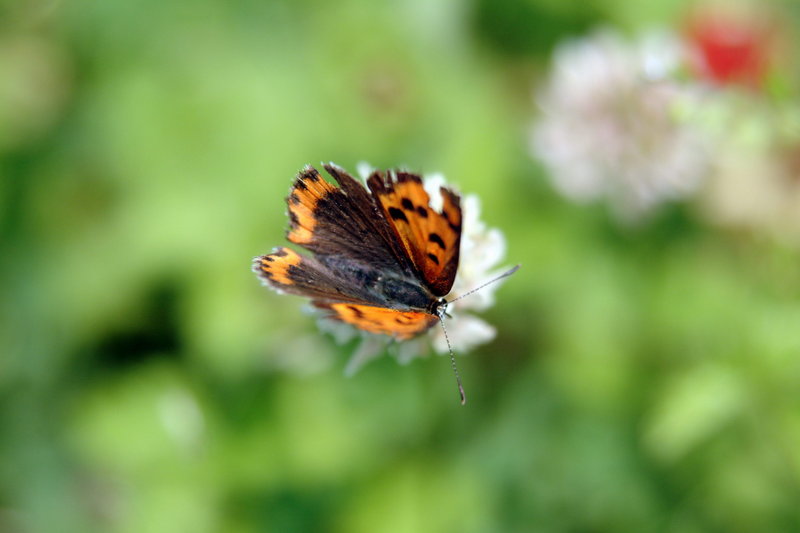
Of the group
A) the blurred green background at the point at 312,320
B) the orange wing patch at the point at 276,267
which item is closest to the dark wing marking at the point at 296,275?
the orange wing patch at the point at 276,267

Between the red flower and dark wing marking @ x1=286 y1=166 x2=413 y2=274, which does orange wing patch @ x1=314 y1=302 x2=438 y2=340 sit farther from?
the red flower

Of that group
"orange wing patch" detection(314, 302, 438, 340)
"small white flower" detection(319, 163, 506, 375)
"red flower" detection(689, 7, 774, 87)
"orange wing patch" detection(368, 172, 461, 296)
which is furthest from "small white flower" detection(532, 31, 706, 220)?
"orange wing patch" detection(314, 302, 438, 340)

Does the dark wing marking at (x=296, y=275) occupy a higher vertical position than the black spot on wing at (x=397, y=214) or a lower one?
lower

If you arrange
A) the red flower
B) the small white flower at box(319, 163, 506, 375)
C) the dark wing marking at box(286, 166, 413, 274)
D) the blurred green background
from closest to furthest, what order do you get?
the dark wing marking at box(286, 166, 413, 274) → the small white flower at box(319, 163, 506, 375) → the blurred green background → the red flower

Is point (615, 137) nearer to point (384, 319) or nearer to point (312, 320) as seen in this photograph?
point (312, 320)

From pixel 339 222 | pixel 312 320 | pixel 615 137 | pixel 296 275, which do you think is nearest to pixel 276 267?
pixel 296 275

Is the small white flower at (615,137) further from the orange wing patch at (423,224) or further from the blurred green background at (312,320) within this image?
the orange wing patch at (423,224)

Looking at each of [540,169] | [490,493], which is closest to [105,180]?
[540,169]
